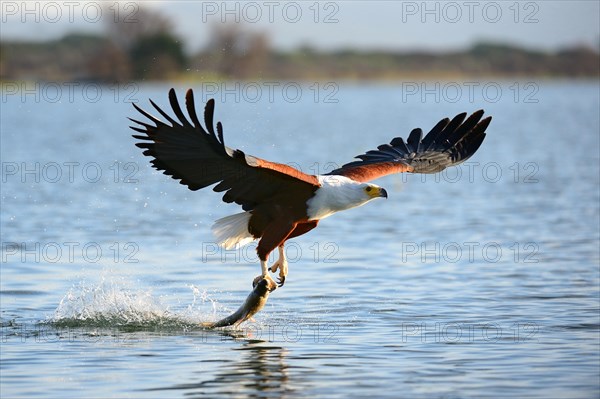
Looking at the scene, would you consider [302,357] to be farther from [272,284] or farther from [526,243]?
[526,243]

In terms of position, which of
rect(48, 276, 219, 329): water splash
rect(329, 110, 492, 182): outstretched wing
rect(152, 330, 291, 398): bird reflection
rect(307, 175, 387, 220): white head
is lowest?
rect(152, 330, 291, 398): bird reflection

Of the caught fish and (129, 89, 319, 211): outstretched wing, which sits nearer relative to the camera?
(129, 89, 319, 211): outstretched wing

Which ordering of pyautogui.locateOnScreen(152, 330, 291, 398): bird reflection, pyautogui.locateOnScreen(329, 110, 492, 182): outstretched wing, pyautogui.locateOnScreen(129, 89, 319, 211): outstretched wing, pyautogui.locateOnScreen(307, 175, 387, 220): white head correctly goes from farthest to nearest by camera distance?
pyautogui.locateOnScreen(329, 110, 492, 182): outstretched wing, pyautogui.locateOnScreen(307, 175, 387, 220): white head, pyautogui.locateOnScreen(129, 89, 319, 211): outstretched wing, pyautogui.locateOnScreen(152, 330, 291, 398): bird reflection

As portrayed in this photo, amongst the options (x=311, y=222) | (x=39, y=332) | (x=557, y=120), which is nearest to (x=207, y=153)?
(x=311, y=222)

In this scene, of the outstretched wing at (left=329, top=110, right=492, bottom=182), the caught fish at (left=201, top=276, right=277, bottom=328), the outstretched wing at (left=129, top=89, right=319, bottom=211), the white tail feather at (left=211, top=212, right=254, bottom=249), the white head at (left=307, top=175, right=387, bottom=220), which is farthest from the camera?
the outstretched wing at (left=329, top=110, right=492, bottom=182)

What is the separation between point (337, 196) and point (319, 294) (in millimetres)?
2569

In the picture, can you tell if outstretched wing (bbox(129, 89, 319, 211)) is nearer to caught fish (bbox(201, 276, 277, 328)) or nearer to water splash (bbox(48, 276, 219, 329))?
caught fish (bbox(201, 276, 277, 328))

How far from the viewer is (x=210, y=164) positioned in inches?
409

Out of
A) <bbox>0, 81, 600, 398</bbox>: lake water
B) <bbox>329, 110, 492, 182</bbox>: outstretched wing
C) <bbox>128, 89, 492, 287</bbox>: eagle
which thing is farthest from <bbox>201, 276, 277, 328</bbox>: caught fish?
<bbox>329, 110, 492, 182</bbox>: outstretched wing

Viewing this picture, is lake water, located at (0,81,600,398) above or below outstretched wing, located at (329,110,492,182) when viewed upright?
below

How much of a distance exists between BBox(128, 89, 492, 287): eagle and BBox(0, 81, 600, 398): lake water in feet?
3.17

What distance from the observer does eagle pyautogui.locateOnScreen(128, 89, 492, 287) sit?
10047mm

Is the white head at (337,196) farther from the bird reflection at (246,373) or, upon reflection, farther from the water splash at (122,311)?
the water splash at (122,311)

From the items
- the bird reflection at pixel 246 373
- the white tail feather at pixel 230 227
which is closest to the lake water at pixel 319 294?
the bird reflection at pixel 246 373
